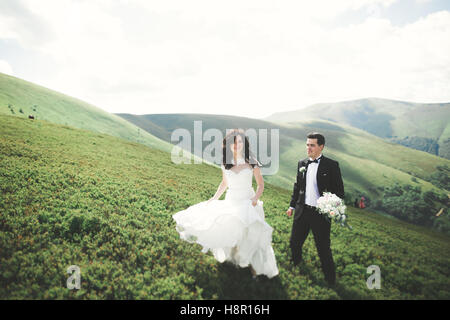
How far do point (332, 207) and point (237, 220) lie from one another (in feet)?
8.64

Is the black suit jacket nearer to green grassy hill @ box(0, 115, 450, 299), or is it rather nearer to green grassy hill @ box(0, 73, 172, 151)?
green grassy hill @ box(0, 115, 450, 299)

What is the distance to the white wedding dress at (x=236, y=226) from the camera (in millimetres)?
6348

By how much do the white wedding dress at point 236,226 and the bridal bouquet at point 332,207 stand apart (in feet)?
5.24

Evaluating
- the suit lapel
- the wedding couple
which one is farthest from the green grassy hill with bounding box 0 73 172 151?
the suit lapel

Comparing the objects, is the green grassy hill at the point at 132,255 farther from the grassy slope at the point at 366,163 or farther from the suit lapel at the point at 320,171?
the grassy slope at the point at 366,163

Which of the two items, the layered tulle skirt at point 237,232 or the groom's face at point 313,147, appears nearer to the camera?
the layered tulle skirt at point 237,232

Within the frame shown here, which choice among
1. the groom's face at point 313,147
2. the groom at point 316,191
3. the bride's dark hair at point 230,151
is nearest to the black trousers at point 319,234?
the groom at point 316,191

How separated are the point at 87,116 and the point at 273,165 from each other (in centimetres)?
8784

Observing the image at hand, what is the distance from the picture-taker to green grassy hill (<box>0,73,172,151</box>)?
56856mm

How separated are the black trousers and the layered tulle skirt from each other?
1336 mm

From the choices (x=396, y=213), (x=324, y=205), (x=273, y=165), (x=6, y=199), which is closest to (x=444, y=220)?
(x=396, y=213)

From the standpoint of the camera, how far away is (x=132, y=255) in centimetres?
783
